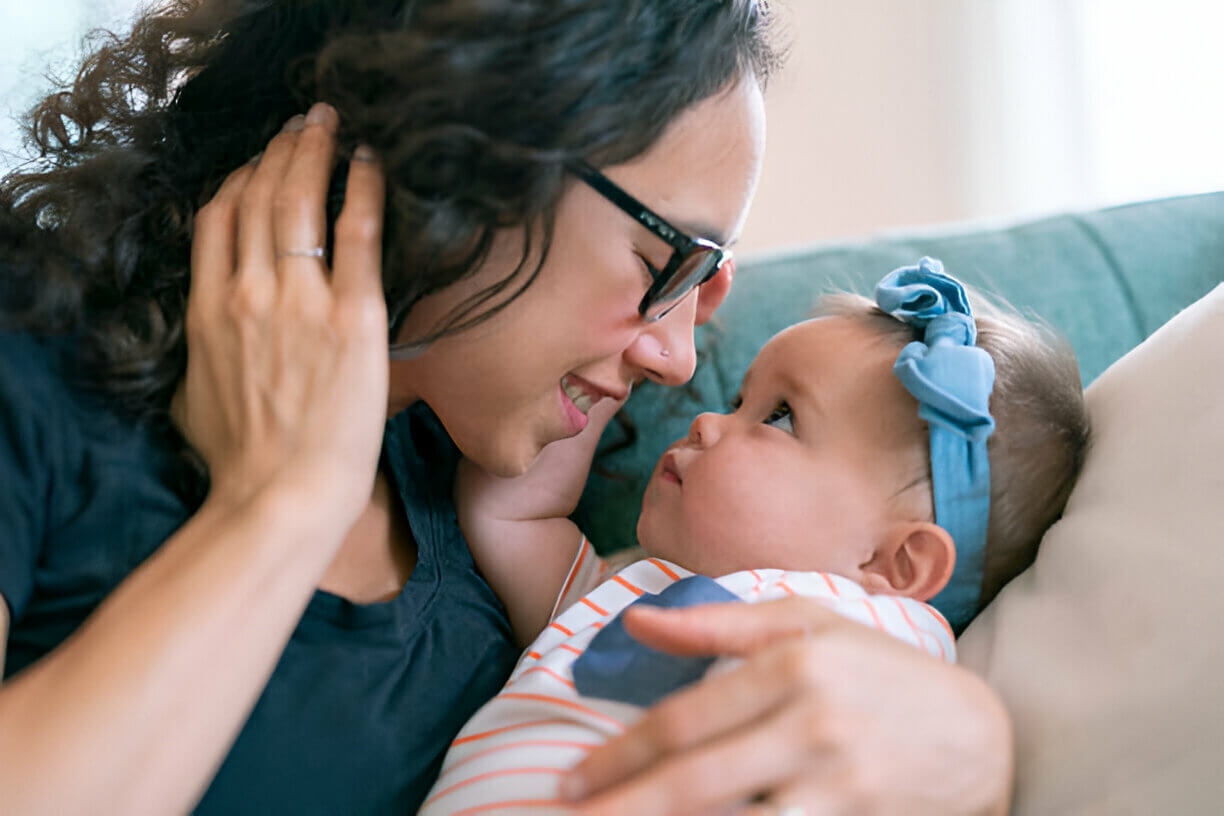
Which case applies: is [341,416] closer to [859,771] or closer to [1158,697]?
[859,771]

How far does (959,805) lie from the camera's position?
83 cm

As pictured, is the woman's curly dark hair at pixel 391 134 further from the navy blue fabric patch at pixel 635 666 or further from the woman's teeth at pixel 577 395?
the navy blue fabric patch at pixel 635 666

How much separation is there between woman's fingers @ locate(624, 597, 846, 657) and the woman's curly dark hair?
400 mm

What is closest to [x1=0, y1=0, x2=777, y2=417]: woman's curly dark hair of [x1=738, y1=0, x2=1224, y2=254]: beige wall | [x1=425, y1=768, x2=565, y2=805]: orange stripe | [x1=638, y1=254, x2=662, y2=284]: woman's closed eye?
[x1=638, y1=254, x2=662, y2=284]: woman's closed eye

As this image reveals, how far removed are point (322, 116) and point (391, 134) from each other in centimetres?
12

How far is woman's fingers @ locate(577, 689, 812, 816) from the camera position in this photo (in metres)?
0.73

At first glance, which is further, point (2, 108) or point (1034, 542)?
point (2, 108)

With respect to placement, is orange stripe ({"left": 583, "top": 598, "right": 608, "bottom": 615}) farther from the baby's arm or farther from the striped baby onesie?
the baby's arm

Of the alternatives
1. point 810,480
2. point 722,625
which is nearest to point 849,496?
point 810,480

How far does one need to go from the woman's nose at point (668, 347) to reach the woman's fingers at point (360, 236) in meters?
0.34

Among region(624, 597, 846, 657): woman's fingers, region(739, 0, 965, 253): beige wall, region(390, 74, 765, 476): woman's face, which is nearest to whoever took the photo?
region(624, 597, 846, 657): woman's fingers

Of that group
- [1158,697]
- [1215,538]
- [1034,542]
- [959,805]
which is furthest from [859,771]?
[1034,542]

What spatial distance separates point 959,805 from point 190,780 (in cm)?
64

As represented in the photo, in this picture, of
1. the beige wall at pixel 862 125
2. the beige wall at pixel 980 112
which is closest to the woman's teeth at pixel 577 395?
the beige wall at pixel 980 112
